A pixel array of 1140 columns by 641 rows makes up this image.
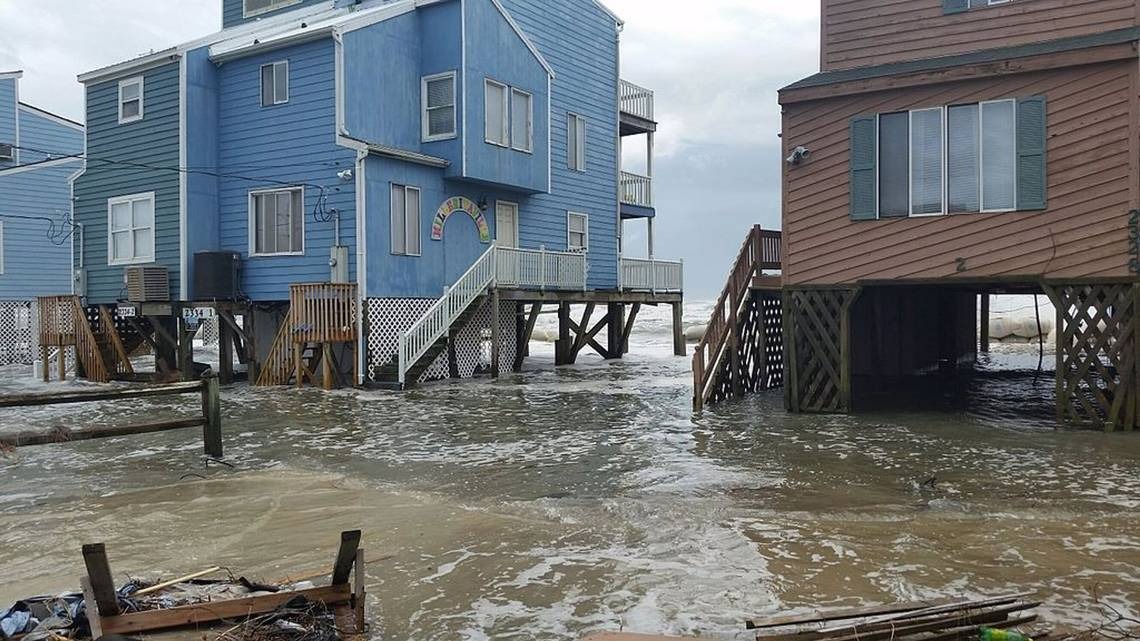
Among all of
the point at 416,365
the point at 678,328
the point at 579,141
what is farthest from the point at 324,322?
the point at 678,328

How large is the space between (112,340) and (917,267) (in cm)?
2081

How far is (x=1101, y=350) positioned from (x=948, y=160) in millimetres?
3580

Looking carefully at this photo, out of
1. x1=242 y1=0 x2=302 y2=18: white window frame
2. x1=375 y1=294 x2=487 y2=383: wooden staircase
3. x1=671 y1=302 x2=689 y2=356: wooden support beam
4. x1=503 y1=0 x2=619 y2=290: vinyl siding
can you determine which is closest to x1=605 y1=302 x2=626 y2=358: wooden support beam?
x1=503 y1=0 x2=619 y2=290: vinyl siding

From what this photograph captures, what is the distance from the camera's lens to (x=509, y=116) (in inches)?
942

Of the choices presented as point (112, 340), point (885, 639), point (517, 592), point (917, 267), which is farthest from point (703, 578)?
point (112, 340)

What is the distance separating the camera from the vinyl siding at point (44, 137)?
109 ft

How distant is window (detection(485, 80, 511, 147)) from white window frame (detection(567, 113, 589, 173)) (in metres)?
3.92

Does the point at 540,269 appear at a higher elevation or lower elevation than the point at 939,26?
lower

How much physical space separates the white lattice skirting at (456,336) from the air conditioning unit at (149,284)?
5900 mm

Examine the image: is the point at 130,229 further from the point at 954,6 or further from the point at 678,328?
the point at 954,6

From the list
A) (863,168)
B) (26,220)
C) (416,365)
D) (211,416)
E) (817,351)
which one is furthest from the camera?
(26,220)

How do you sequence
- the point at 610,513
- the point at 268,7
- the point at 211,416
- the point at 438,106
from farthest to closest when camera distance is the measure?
the point at 268,7 < the point at 438,106 < the point at 211,416 < the point at 610,513

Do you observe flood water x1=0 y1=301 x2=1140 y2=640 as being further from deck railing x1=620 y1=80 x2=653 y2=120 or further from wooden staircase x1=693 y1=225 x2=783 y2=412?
deck railing x1=620 y1=80 x2=653 y2=120

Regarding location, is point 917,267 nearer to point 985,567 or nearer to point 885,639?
point 985,567
